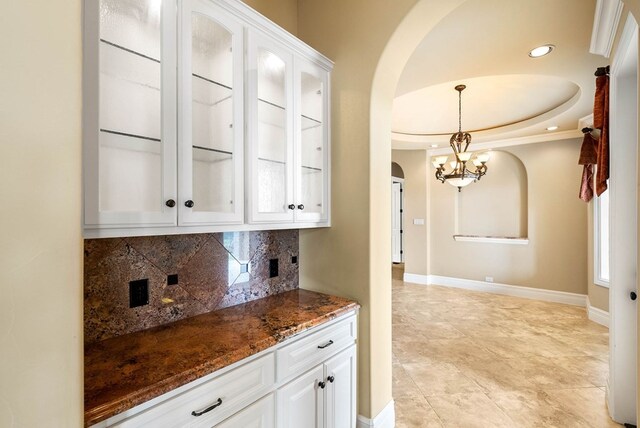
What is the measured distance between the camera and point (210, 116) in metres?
1.49

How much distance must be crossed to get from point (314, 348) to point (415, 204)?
531 cm

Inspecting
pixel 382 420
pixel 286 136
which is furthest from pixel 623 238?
pixel 286 136

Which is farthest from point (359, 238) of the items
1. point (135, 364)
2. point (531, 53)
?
point (531, 53)

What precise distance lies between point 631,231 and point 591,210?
2.85 m

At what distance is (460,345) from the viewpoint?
3.56 metres

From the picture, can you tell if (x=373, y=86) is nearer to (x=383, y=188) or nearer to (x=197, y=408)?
(x=383, y=188)

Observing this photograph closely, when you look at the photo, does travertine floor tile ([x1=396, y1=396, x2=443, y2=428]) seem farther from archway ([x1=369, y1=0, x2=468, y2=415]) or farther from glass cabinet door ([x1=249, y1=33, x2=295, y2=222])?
glass cabinet door ([x1=249, y1=33, x2=295, y2=222])

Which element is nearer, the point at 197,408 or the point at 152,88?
the point at 197,408

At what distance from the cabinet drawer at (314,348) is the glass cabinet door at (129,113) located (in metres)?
0.83

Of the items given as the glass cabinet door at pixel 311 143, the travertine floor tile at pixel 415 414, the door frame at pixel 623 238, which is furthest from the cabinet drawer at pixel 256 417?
the door frame at pixel 623 238

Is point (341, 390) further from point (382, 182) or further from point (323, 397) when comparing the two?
point (382, 182)

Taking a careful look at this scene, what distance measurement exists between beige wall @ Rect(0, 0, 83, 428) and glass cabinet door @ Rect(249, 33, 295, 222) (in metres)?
0.94

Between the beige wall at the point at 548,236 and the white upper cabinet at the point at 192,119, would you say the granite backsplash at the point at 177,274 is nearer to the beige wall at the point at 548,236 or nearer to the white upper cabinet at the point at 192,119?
the white upper cabinet at the point at 192,119

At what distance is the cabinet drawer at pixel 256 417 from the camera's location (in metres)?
1.27
